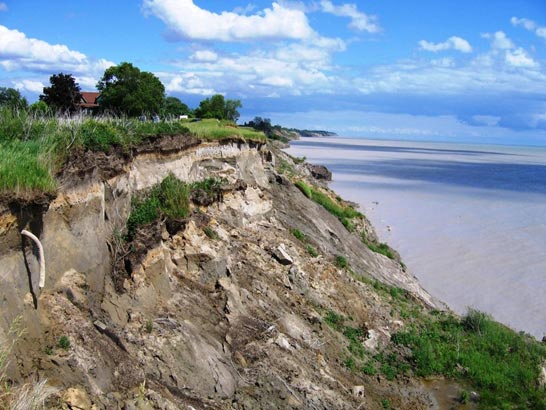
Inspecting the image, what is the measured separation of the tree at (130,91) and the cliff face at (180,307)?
2058cm

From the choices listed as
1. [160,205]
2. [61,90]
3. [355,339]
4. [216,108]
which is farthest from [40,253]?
[216,108]

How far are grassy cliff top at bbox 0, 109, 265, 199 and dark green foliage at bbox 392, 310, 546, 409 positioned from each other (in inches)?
379

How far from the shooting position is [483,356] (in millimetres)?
16125

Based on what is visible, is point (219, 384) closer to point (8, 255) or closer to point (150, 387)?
point (150, 387)

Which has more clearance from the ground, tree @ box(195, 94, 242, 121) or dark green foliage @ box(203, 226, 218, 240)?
tree @ box(195, 94, 242, 121)

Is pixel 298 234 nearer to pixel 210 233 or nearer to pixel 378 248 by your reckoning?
pixel 210 233

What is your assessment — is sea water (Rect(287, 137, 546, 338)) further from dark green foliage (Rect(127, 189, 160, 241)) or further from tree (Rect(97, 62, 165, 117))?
tree (Rect(97, 62, 165, 117))

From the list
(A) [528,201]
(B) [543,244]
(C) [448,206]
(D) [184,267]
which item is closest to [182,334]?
(D) [184,267]

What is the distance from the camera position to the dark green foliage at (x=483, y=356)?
14422 millimetres

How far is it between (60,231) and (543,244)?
32788 millimetres

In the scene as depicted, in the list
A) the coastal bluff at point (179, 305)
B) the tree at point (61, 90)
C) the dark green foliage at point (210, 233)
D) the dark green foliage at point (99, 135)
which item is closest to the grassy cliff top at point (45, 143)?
the dark green foliage at point (99, 135)

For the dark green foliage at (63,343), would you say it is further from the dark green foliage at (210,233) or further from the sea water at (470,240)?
the sea water at (470,240)

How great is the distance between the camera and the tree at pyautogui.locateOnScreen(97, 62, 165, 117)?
37.4 metres

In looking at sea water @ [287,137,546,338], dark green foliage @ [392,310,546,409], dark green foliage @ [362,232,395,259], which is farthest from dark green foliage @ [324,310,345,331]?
dark green foliage @ [362,232,395,259]
